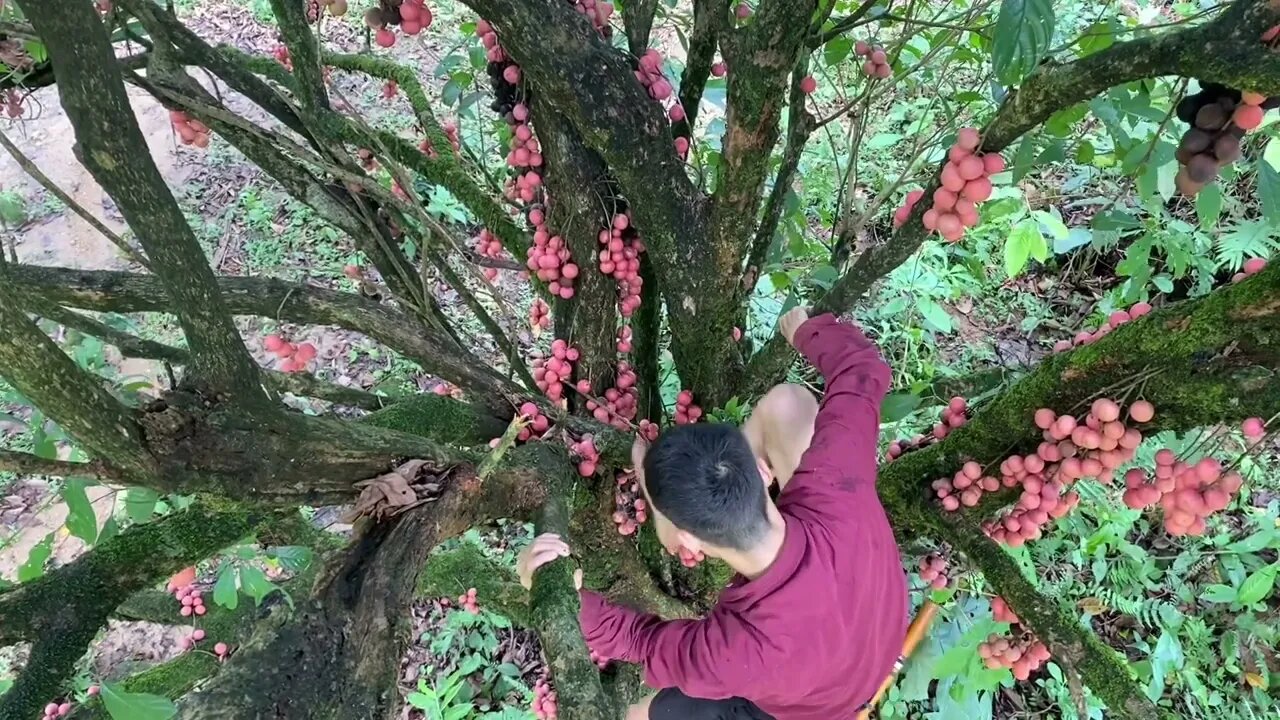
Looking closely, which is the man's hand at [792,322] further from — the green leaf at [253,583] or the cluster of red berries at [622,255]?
the green leaf at [253,583]

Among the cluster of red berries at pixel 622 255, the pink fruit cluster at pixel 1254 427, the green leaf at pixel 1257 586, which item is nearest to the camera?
the pink fruit cluster at pixel 1254 427

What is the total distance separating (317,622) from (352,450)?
15.9 inches

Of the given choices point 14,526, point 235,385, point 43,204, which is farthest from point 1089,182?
point 43,204

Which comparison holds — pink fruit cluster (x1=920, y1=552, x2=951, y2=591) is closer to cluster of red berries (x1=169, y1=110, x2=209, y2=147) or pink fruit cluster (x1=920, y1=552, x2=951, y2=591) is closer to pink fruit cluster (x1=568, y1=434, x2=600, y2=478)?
pink fruit cluster (x1=568, y1=434, x2=600, y2=478)

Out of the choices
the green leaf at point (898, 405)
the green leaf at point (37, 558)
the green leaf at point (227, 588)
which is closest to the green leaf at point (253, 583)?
the green leaf at point (227, 588)

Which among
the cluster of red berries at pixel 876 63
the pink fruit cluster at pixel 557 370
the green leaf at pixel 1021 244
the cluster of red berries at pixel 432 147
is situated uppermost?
the cluster of red berries at pixel 876 63

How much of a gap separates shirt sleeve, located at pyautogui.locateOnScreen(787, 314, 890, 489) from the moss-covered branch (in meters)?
1.35

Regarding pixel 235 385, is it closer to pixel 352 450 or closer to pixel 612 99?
pixel 352 450

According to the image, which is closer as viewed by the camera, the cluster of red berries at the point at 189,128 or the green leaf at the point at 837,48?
the green leaf at the point at 837,48

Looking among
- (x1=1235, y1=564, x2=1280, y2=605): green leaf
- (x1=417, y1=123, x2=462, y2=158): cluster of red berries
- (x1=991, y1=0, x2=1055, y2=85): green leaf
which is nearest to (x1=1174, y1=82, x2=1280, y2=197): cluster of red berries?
(x1=991, y1=0, x2=1055, y2=85): green leaf

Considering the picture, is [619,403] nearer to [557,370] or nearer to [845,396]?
[557,370]

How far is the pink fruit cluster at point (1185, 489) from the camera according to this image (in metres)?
1.72

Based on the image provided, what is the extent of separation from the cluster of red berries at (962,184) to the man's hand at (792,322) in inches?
24.8

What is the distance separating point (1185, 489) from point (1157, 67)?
99cm
